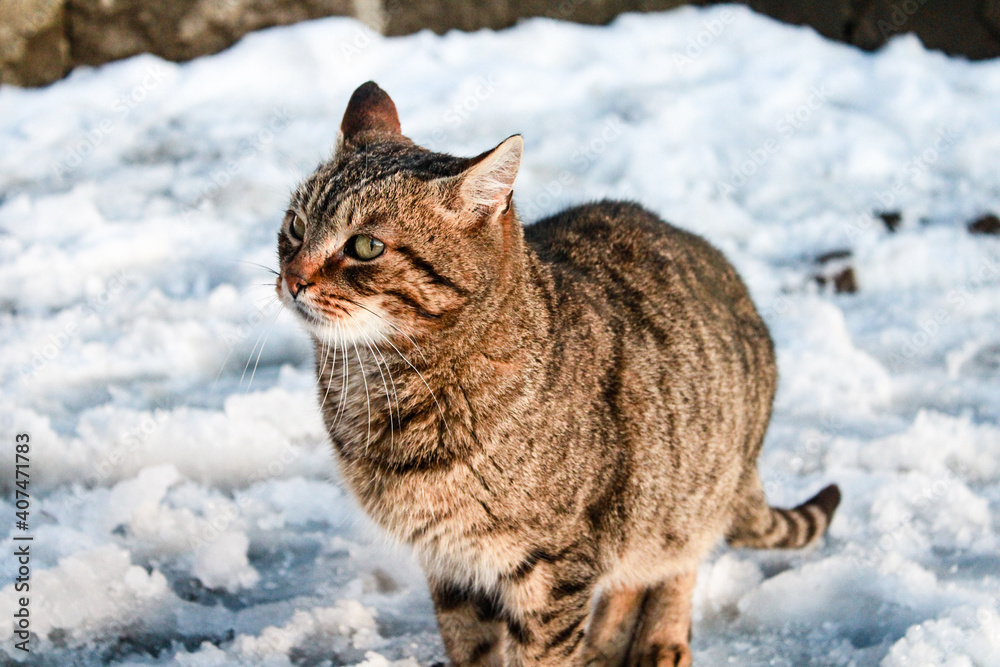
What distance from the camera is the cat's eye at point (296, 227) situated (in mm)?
2579

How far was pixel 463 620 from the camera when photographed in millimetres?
2787

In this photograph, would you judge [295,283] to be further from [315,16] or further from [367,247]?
→ [315,16]

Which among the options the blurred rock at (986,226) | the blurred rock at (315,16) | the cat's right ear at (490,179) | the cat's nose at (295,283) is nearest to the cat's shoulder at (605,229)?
the cat's right ear at (490,179)

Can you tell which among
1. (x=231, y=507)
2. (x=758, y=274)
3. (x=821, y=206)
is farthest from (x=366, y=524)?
(x=821, y=206)

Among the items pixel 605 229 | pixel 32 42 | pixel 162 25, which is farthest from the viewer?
pixel 162 25

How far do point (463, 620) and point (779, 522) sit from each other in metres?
1.26

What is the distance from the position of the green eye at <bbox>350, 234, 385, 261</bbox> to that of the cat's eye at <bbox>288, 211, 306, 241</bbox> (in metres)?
0.22

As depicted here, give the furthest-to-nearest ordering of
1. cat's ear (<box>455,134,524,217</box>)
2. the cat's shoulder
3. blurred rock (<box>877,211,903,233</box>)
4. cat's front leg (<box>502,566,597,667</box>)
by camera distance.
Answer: blurred rock (<box>877,211,903,233</box>), the cat's shoulder, cat's front leg (<box>502,566,597,667</box>), cat's ear (<box>455,134,524,217</box>)

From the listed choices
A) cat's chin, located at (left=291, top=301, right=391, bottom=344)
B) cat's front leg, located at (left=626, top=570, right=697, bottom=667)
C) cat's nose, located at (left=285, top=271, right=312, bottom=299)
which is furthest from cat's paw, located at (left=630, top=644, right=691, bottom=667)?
cat's nose, located at (left=285, top=271, right=312, bottom=299)

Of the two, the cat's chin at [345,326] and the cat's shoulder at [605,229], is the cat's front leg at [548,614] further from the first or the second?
the cat's shoulder at [605,229]

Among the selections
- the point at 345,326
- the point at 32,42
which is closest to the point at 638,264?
the point at 345,326

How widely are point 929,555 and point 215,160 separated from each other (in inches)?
178

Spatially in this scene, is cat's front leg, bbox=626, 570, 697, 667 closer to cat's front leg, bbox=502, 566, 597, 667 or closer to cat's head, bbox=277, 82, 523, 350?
cat's front leg, bbox=502, 566, 597, 667

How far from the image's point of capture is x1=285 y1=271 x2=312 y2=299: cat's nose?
7.78ft
